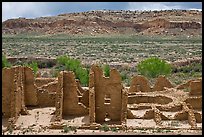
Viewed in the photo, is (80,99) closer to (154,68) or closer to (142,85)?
(142,85)

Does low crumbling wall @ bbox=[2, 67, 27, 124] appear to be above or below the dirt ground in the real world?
above

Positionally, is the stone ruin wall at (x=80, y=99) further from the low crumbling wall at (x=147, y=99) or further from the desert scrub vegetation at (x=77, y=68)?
the desert scrub vegetation at (x=77, y=68)

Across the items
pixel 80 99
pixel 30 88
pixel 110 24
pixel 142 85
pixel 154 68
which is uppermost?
pixel 110 24

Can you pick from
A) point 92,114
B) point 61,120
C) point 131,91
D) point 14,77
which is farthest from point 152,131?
point 131,91

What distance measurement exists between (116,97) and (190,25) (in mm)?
113911

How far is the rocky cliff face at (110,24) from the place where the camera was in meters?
137

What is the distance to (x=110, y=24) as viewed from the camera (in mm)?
146125

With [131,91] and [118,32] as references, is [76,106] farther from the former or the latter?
[118,32]

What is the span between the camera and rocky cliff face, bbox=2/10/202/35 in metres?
137

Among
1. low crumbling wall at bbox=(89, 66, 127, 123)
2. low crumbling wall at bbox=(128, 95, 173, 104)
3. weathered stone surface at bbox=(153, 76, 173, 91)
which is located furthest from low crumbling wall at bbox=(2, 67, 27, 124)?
weathered stone surface at bbox=(153, 76, 173, 91)

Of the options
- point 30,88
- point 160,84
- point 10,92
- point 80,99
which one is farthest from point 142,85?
point 10,92

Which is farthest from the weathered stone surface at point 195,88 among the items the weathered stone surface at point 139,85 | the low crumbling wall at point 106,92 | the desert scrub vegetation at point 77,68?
the desert scrub vegetation at point 77,68

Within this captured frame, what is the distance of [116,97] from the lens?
26.2 m

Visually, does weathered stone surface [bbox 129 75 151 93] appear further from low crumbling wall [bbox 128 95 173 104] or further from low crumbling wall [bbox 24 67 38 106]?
low crumbling wall [bbox 24 67 38 106]
